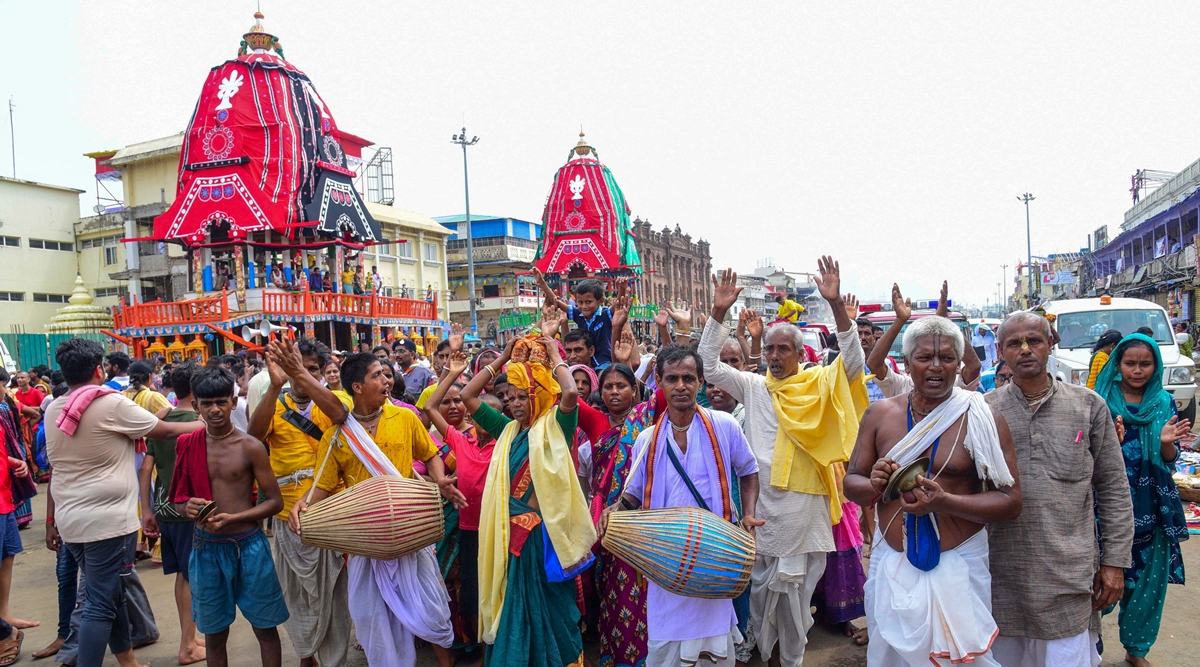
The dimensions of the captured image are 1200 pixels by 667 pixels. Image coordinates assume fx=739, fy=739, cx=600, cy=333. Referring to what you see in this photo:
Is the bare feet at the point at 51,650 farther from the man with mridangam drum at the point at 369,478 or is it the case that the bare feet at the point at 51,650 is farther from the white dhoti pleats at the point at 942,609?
the white dhoti pleats at the point at 942,609

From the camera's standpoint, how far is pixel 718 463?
11.7ft

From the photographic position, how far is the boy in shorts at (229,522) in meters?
3.74

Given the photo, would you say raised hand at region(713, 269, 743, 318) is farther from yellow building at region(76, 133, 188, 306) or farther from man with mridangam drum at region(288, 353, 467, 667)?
yellow building at region(76, 133, 188, 306)

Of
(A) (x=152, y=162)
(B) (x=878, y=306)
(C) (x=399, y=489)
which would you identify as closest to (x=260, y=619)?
(C) (x=399, y=489)

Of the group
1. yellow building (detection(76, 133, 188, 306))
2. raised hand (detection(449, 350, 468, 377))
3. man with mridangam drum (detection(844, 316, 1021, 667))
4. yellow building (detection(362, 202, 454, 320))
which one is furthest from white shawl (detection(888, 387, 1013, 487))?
yellow building (detection(362, 202, 454, 320))

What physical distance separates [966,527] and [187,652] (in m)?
4.46

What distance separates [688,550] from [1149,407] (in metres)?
2.59

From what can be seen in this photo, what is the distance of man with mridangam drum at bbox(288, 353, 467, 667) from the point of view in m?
3.82

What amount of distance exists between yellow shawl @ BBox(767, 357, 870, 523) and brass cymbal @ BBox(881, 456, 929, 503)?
131cm

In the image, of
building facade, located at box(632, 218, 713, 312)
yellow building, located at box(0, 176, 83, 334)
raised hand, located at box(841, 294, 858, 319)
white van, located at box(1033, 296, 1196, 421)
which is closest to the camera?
raised hand, located at box(841, 294, 858, 319)

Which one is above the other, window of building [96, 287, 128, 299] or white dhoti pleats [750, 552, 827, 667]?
window of building [96, 287, 128, 299]

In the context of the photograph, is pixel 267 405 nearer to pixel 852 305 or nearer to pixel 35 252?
pixel 852 305

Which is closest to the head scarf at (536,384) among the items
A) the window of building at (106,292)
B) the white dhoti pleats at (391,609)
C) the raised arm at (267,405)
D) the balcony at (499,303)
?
the white dhoti pleats at (391,609)

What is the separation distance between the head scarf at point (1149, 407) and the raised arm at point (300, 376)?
407 centimetres
